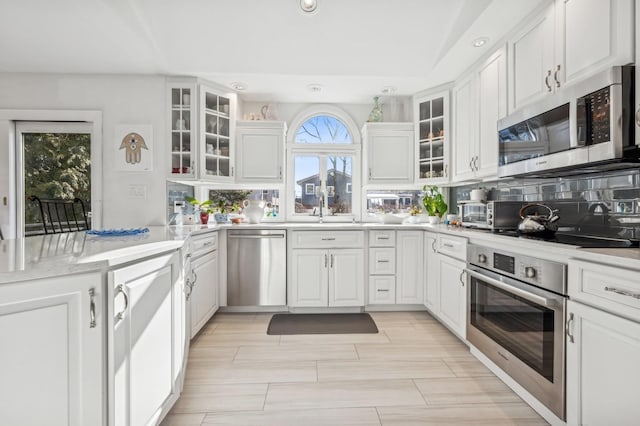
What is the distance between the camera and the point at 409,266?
3314 millimetres

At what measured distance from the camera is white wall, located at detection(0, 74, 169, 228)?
3.13 meters

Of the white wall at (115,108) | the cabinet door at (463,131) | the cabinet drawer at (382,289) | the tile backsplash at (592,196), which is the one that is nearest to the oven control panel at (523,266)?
the tile backsplash at (592,196)

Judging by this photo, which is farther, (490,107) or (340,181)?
(340,181)

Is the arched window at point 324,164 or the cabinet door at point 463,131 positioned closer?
the cabinet door at point 463,131

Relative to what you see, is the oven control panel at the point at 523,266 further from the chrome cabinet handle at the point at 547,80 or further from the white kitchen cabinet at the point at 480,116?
the chrome cabinet handle at the point at 547,80

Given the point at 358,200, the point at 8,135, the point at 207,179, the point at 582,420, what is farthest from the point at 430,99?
the point at 8,135

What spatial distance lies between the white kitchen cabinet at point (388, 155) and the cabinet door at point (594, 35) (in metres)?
1.86

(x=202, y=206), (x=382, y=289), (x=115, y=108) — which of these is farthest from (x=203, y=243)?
(x=382, y=289)

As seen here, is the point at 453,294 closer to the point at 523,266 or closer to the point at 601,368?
the point at 523,266

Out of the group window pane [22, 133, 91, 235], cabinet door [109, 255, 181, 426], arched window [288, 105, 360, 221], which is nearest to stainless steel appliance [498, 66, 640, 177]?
arched window [288, 105, 360, 221]

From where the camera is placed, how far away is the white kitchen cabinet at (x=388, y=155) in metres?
3.65

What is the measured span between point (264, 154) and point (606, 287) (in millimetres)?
3083

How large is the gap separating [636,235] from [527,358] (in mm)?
854

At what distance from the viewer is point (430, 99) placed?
3.47m
